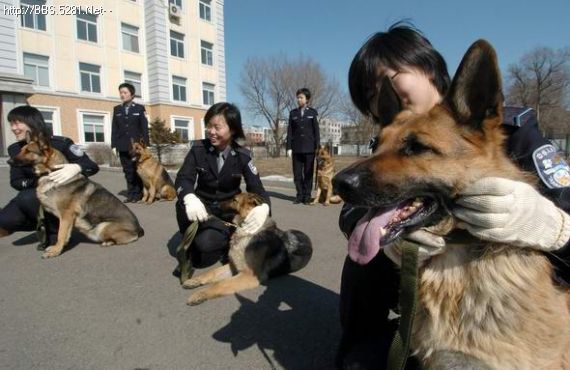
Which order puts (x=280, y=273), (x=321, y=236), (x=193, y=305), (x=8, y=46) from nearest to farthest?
(x=193, y=305)
(x=280, y=273)
(x=321, y=236)
(x=8, y=46)

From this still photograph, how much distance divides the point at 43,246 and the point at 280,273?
3.12 m

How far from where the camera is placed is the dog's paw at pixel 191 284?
3.38 m

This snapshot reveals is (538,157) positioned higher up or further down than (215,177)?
higher up

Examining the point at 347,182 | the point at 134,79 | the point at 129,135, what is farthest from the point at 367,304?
the point at 134,79

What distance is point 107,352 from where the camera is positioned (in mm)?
2289

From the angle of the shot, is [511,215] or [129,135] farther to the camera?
[129,135]

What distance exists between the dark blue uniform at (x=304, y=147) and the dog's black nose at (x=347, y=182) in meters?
6.49

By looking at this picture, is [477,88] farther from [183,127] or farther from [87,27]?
[183,127]

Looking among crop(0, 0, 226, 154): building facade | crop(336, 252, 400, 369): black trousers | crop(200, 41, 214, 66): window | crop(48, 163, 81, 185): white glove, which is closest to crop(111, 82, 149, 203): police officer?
crop(48, 163, 81, 185): white glove

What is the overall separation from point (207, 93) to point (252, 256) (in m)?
28.8

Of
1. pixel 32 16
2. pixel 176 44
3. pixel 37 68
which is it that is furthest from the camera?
pixel 176 44

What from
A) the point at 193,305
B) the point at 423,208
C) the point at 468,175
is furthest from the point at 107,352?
the point at 468,175

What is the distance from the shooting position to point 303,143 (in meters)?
7.96

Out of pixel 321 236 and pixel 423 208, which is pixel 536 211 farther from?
pixel 321 236
